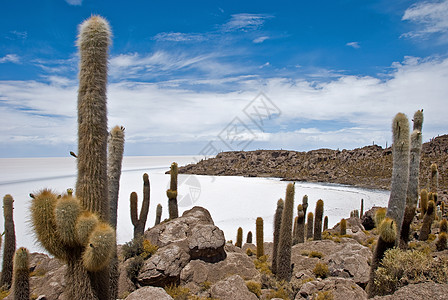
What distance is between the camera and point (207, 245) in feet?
34.3

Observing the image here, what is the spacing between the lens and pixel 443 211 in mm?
20703

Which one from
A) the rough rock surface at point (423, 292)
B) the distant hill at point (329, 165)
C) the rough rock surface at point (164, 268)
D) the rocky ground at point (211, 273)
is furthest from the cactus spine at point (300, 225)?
the distant hill at point (329, 165)

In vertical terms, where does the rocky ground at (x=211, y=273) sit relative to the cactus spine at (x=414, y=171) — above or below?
below

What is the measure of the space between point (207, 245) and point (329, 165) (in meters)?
66.9

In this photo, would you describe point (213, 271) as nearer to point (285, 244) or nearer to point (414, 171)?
point (285, 244)

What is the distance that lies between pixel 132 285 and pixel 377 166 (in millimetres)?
60749

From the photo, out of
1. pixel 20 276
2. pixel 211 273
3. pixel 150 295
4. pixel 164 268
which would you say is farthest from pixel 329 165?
pixel 20 276

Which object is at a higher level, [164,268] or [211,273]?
[164,268]

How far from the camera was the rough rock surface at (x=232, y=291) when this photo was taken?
25.0 feet

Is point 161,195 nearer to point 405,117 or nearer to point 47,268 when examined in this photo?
point 47,268

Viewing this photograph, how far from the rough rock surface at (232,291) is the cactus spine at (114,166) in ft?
11.0

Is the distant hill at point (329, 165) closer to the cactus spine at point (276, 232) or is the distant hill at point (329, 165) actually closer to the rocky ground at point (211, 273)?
the cactus spine at point (276, 232)

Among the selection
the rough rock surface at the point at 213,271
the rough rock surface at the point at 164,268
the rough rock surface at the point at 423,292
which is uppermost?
the rough rock surface at the point at 423,292

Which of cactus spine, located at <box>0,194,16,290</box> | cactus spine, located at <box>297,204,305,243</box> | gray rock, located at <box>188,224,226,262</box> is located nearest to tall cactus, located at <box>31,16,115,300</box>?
gray rock, located at <box>188,224,226,262</box>
